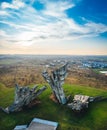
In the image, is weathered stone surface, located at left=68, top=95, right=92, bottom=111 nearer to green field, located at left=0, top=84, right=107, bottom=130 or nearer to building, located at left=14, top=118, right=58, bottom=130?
green field, located at left=0, top=84, right=107, bottom=130

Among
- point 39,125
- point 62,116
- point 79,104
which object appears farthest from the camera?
point 79,104

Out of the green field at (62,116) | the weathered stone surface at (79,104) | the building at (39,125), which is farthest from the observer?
the weathered stone surface at (79,104)

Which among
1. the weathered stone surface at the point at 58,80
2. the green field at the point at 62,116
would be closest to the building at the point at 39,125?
the green field at the point at 62,116

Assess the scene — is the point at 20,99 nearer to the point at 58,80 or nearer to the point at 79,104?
the point at 58,80

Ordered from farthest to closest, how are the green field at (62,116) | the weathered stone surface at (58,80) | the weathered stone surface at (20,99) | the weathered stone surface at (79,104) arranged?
the weathered stone surface at (58,80)
the weathered stone surface at (20,99)
the weathered stone surface at (79,104)
the green field at (62,116)

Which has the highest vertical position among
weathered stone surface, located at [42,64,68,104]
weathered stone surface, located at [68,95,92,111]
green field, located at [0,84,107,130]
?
weathered stone surface, located at [42,64,68,104]

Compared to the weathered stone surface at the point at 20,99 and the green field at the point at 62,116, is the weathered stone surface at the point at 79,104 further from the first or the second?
the weathered stone surface at the point at 20,99

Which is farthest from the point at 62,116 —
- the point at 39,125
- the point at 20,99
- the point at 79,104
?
the point at 20,99

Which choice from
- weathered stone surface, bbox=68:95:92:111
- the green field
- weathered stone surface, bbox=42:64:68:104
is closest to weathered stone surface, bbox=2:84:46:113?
the green field

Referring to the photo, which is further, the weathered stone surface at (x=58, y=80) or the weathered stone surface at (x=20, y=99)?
the weathered stone surface at (x=58, y=80)

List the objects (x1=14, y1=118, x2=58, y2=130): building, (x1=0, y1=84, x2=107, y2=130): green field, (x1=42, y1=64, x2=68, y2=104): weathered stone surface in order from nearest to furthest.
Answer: (x1=14, y1=118, x2=58, y2=130): building → (x1=0, y1=84, x2=107, y2=130): green field → (x1=42, y1=64, x2=68, y2=104): weathered stone surface

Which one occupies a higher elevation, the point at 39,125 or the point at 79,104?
the point at 79,104
